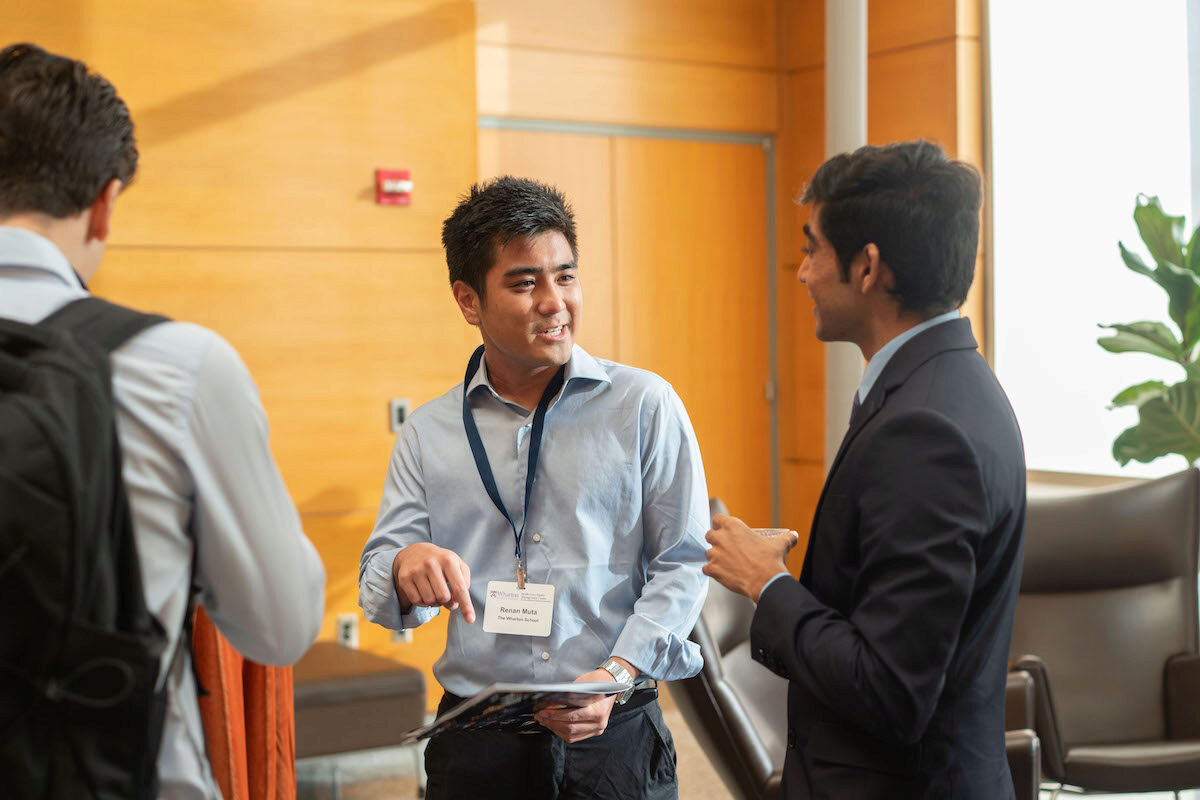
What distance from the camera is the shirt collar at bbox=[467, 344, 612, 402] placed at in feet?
6.68

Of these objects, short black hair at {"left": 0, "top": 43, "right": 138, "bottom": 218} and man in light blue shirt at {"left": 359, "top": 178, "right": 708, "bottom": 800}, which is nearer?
short black hair at {"left": 0, "top": 43, "right": 138, "bottom": 218}

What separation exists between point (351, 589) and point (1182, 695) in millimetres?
3294

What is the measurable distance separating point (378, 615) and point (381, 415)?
10.9 ft

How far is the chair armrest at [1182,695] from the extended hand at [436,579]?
2.85 meters

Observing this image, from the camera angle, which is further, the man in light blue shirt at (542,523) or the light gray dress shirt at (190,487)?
the man in light blue shirt at (542,523)

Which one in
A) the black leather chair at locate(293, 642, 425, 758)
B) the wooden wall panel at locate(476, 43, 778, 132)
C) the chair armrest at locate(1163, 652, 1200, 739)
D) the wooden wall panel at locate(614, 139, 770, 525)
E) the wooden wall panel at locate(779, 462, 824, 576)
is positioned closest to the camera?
the chair armrest at locate(1163, 652, 1200, 739)

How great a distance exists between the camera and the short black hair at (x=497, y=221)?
2049 millimetres

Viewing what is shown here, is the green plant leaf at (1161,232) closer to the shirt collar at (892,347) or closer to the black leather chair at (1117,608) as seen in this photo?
the black leather chair at (1117,608)

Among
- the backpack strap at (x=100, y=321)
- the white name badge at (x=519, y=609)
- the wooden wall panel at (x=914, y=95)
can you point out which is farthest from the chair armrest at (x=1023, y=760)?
the wooden wall panel at (x=914, y=95)

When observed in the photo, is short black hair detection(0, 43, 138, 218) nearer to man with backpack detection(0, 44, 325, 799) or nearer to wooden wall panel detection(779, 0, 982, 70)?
man with backpack detection(0, 44, 325, 799)

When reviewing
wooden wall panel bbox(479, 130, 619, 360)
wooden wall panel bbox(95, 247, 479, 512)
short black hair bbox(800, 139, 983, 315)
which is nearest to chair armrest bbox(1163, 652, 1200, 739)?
short black hair bbox(800, 139, 983, 315)

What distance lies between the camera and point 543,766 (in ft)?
6.10

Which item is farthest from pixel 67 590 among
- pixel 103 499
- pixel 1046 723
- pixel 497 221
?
pixel 1046 723

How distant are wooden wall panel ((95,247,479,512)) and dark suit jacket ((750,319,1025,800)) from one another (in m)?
3.84
